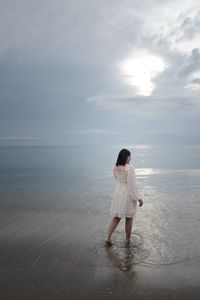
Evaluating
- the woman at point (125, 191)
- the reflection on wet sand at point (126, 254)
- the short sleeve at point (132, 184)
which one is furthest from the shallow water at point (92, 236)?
the short sleeve at point (132, 184)

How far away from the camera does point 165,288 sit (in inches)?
214

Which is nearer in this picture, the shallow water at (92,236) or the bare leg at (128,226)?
the shallow water at (92,236)

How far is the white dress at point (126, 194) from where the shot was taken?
7422mm

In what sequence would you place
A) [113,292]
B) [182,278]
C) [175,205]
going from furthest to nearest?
1. [175,205]
2. [182,278]
3. [113,292]

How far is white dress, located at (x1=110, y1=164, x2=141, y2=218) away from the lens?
7.42m

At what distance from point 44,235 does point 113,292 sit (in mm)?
3860

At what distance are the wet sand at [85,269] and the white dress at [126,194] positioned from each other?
0.88 meters

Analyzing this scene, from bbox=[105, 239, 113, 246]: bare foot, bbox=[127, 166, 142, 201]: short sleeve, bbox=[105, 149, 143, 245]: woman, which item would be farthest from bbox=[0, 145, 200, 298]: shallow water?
bbox=[127, 166, 142, 201]: short sleeve

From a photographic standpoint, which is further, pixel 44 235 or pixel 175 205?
pixel 175 205

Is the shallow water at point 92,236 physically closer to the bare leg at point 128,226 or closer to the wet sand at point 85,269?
the wet sand at point 85,269

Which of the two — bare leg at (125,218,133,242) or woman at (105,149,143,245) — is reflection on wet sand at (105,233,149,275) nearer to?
bare leg at (125,218,133,242)

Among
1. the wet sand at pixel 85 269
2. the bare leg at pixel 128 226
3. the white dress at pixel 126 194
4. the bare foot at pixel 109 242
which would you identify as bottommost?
the wet sand at pixel 85 269

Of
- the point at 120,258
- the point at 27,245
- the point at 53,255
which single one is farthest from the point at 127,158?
the point at 27,245

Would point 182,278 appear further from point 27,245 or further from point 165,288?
point 27,245
